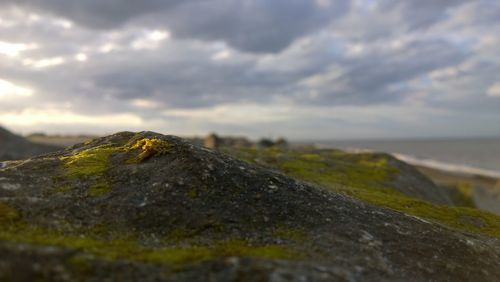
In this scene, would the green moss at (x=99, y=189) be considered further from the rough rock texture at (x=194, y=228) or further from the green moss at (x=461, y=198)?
the green moss at (x=461, y=198)

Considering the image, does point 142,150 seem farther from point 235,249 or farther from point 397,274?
point 397,274

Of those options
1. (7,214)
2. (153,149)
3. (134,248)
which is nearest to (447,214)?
(153,149)

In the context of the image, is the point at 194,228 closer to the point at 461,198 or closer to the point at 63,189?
the point at 63,189

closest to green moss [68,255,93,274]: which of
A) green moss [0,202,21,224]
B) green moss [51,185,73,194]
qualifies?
green moss [0,202,21,224]

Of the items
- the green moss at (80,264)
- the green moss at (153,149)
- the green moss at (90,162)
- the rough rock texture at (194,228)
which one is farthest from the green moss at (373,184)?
the green moss at (80,264)

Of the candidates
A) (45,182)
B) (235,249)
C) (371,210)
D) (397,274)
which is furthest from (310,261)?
(45,182)

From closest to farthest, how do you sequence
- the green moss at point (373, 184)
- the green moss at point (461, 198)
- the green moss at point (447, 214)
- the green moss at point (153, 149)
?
the green moss at point (153, 149) → the green moss at point (447, 214) → the green moss at point (373, 184) → the green moss at point (461, 198)
